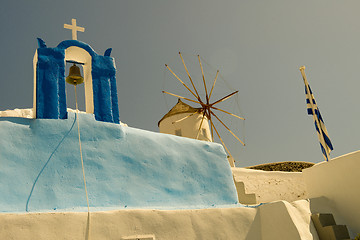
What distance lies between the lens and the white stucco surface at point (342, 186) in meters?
8.51

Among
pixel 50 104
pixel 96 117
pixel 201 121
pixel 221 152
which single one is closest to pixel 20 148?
pixel 50 104

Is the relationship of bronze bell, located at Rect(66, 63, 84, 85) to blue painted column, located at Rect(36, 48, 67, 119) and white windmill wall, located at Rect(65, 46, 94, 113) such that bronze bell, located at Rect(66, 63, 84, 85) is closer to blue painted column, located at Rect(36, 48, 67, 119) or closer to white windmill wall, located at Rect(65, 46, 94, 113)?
white windmill wall, located at Rect(65, 46, 94, 113)

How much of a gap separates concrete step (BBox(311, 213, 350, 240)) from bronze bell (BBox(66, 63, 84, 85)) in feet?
19.2

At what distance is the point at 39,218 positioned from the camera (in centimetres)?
506

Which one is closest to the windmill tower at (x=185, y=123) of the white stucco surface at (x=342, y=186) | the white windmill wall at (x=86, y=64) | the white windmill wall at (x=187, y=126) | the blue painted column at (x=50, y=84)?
the white windmill wall at (x=187, y=126)

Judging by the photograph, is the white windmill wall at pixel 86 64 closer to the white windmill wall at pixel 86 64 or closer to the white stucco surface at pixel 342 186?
the white windmill wall at pixel 86 64

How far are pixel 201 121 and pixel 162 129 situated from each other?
96.7 inches

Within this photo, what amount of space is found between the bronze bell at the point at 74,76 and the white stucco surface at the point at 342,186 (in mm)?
6682

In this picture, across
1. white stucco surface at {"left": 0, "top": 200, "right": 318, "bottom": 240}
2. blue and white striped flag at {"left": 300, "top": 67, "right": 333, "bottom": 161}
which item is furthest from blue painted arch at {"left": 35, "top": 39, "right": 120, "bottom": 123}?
blue and white striped flag at {"left": 300, "top": 67, "right": 333, "bottom": 161}

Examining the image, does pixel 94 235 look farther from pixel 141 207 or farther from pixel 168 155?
pixel 168 155

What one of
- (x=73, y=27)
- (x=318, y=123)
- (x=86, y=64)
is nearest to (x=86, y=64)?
(x=86, y=64)

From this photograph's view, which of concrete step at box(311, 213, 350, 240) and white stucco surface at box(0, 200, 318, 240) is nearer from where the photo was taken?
white stucco surface at box(0, 200, 318, 240)

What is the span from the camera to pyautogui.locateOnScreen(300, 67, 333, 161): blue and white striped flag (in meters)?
10.1

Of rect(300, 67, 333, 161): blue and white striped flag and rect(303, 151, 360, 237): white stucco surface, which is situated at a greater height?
rect(300, 67, 333, 161): blue and white striped flag
